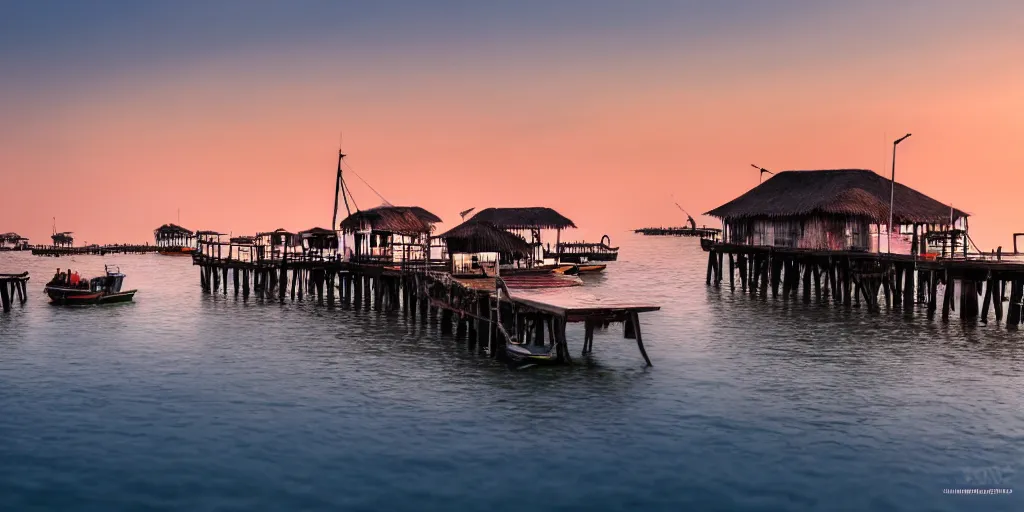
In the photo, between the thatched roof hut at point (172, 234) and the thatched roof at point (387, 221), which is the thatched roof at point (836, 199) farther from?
the thatched roof hut at point (172, 234)

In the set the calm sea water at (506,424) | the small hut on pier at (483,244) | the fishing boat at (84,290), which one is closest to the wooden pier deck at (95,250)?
the fishing boat at (84,290)

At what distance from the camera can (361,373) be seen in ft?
91.1

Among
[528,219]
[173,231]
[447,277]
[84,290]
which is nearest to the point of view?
[447,277]

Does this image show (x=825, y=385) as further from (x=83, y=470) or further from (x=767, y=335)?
(x=83, y=470)

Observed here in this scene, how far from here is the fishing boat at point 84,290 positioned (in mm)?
52156

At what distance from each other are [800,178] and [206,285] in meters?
45.4

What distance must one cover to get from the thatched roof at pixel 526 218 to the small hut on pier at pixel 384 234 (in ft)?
65.9

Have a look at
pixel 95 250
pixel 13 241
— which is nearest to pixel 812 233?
pixel 95 250

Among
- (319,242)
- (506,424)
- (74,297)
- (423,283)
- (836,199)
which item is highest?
(836,199)

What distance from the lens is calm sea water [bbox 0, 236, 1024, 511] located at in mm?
15961

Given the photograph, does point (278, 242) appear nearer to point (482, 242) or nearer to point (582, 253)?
point (482, 242)

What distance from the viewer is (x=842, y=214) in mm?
53344

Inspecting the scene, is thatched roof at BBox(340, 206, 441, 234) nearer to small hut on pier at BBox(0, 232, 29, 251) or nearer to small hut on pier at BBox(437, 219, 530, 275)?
small hut on pier at BBox(437, 219, 530, 275)

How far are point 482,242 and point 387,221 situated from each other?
17156 millimetres
